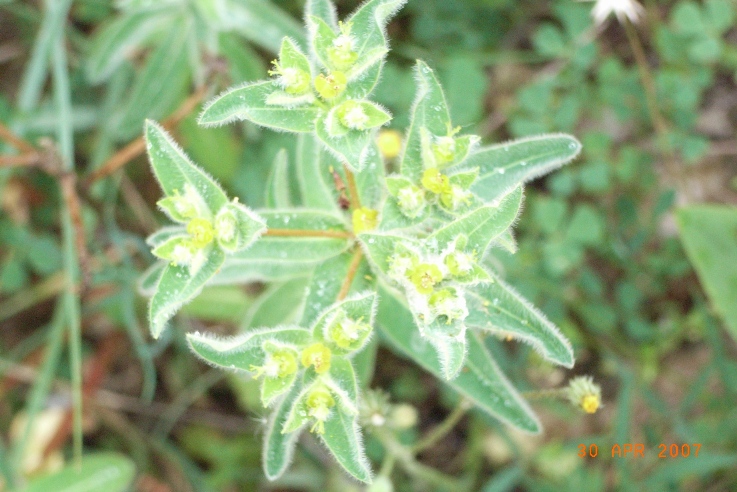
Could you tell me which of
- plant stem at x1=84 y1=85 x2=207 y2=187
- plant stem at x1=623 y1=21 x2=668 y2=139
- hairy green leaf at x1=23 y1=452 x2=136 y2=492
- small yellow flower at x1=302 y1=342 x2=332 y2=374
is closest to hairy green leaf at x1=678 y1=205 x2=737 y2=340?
plant stem at x1=623 y1=21 x2=668 y2=139

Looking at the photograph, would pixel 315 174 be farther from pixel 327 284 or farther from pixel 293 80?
pixel 293 80

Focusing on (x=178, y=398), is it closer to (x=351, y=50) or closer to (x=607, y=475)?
(x=607, y=475)

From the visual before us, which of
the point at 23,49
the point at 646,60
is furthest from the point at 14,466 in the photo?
the point at 646,60

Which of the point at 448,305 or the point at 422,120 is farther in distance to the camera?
the point at 422,120

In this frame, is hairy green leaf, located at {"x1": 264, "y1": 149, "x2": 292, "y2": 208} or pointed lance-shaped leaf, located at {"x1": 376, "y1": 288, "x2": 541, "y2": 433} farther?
hairy green leaf, located at {"x1": 264, "y1": 149, "x2": 292, "y2": 208}

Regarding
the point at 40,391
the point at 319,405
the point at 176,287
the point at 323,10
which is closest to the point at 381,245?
the point at 319,405

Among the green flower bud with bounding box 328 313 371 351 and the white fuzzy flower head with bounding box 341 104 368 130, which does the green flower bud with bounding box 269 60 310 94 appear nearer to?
the white fuzzy flower head with bounding box 341 104 368 130
